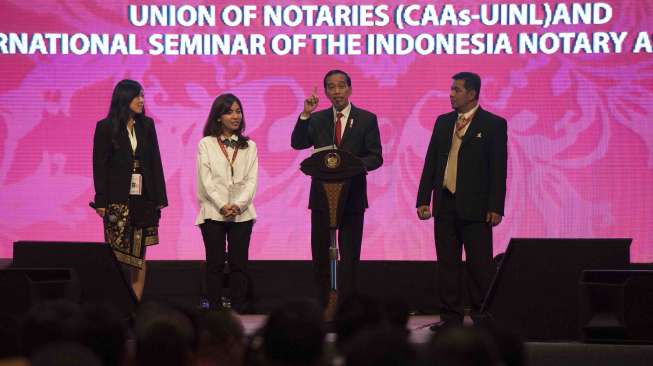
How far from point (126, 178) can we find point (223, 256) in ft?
2.52

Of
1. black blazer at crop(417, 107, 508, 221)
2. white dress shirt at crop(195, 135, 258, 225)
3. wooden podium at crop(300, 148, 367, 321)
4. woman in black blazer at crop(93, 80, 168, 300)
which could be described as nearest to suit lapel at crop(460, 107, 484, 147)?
black blazer at crop(417, 107, 508, 221)

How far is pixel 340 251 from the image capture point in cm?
630

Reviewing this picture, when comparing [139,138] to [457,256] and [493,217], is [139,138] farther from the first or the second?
[493,217]

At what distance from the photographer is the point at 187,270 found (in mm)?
7586

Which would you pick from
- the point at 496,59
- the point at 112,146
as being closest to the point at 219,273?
the point at 112,146

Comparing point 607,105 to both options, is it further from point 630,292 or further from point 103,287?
point 103,287

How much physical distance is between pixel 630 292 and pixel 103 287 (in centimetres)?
258

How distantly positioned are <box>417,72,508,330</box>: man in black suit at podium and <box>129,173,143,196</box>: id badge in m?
1.66

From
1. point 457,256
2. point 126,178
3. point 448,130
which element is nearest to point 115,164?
point 126,178

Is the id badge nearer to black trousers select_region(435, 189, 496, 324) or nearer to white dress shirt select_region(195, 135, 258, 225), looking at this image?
white dress shirt select_region(195, 135, 258, 225)

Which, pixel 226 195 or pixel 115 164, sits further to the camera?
pixel 115 164

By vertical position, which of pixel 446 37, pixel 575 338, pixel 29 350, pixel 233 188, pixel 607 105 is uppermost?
pixel 446 37

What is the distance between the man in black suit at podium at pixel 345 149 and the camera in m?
6.19

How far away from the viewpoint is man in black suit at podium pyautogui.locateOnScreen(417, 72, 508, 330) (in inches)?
239
